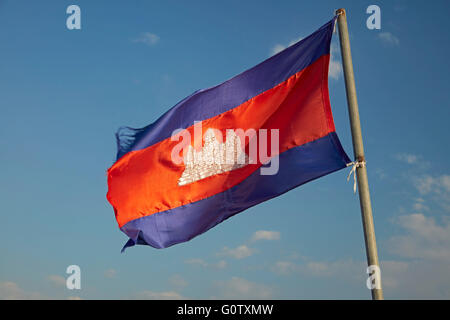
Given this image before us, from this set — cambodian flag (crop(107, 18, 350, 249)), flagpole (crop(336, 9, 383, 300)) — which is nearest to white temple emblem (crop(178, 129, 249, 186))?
cambodian flag (crop(107, 18, 350, 249))

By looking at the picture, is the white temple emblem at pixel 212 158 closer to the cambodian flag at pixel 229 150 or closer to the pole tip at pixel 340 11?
the cambodian flag at pixel 229 150

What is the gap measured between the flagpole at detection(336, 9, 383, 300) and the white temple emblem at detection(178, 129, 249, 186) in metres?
2.68

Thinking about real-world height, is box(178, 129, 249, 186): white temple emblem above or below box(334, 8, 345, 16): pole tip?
below

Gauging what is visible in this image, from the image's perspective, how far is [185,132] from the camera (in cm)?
1227

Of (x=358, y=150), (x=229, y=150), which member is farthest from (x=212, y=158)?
(x=358, y=150)

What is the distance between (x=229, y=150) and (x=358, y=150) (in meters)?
3.26

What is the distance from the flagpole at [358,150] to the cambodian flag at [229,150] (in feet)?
1.29

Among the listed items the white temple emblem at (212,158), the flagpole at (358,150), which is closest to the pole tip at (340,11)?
the flagpole at (358,150)

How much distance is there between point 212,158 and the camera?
450 inches

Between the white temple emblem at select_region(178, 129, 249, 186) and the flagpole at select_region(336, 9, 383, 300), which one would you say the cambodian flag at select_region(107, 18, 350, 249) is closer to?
the white temple emblem at select_region(178, 129, 249, 186)

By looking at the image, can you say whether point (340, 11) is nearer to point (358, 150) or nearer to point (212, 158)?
point (358, 150)

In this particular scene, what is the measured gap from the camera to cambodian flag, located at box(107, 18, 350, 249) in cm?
987

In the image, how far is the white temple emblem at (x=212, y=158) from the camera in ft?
35.8
